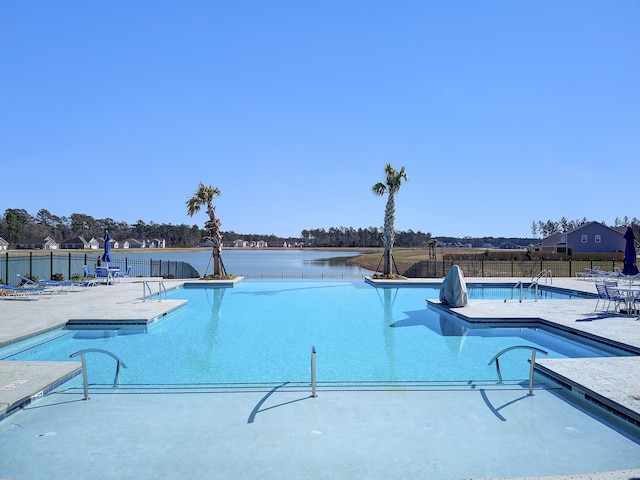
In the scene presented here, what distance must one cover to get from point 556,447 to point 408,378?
8.75ft

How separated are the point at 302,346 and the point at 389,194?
50.4 feet

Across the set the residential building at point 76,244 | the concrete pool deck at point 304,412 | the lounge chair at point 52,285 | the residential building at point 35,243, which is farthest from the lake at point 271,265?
the residential building at point 35,243

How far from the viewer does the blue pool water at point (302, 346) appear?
696cm

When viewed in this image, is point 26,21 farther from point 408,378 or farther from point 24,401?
point 408,378

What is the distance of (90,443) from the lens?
429 centimetres

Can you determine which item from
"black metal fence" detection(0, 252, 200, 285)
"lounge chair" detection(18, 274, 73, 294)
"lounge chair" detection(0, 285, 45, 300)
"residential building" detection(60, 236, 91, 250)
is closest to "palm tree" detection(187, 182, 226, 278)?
"black metal fence" detection(0, 252, 200, 285)

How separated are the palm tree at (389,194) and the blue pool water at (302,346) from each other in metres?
8.25

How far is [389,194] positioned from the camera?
2312 centimetres

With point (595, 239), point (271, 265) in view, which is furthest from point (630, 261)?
point (595, 239)

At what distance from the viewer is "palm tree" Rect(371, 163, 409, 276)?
22.9 metres

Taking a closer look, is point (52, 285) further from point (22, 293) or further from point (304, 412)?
point (304, 412)

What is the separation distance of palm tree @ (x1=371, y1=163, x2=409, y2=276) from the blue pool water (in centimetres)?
825

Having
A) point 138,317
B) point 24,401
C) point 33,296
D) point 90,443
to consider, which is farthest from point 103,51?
point 90,443

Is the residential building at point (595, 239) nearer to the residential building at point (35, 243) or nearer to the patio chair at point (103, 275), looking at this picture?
the patio chair at point (103, 275)
